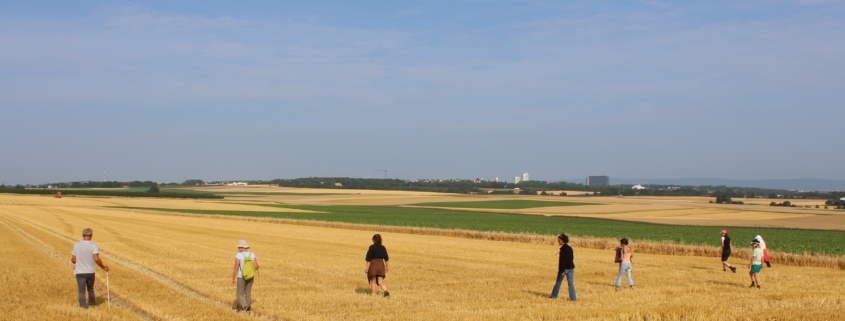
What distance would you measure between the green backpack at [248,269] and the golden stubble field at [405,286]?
0.81m

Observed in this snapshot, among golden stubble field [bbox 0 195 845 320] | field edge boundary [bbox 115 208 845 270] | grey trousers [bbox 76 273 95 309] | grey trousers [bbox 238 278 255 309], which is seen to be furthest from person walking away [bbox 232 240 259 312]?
field edge boundary [bbox 115 208 845 270]

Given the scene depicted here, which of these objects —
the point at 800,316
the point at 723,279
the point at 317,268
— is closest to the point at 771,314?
the point at 800,316

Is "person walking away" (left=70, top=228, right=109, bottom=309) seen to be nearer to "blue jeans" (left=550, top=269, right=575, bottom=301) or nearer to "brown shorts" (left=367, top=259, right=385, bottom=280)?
"brown shorts" (left=367, top=259, right=385, bottom=280)

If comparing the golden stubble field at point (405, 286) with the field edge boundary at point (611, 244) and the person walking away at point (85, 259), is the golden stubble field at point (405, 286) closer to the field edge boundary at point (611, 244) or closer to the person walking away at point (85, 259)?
the person walking away at point (85, 259)

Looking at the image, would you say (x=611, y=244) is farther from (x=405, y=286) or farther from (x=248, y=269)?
(x=248, y=269)

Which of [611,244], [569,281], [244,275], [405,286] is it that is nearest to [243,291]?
[244,275]

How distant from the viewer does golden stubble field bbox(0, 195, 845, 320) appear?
1562cm

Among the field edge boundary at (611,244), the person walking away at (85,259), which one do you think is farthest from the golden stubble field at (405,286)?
the field edge boundary at (611,244)

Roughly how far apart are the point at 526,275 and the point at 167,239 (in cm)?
2056

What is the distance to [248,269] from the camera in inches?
611

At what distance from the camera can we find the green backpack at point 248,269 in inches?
607

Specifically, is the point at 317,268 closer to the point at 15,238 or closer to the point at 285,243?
the point at 285,243

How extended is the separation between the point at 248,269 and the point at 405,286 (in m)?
6.06

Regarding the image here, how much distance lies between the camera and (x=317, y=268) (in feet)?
81.1
